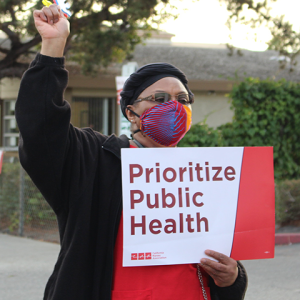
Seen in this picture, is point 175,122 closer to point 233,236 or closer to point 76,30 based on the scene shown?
point 233,236

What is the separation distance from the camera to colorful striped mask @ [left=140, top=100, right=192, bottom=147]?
204 centimetres

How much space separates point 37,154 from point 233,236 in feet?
2.99

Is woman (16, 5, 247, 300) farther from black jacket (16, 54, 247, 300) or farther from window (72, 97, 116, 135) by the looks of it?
window (72, 97, 116, 135)

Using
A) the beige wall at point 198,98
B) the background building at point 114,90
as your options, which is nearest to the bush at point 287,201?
the background building at point 114,90

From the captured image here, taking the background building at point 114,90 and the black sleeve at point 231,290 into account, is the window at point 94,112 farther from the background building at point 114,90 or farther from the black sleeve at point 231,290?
the black sleeve at point 231,290

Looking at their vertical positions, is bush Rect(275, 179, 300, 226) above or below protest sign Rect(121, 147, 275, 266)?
below

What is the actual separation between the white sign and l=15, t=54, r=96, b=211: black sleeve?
1.06 feet

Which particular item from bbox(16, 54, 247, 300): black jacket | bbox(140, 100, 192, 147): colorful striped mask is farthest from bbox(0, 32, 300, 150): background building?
bbox(16, 54, 247, 300): black jacket

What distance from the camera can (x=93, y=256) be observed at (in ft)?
6.06

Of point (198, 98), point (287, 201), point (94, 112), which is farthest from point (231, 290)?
point (198, 98)

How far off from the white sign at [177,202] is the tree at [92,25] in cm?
987

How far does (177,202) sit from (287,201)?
22.8 feet

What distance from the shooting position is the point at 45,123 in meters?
1.65

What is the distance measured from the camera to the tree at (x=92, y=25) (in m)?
11.9
